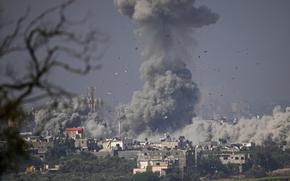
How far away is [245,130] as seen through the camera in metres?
116

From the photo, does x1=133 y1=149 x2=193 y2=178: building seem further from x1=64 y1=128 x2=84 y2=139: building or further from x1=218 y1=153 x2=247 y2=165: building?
x1=64 y1=128 x2=84 y2=139: building

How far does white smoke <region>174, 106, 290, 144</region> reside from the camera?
108500 mm

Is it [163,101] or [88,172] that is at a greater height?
[163,101]

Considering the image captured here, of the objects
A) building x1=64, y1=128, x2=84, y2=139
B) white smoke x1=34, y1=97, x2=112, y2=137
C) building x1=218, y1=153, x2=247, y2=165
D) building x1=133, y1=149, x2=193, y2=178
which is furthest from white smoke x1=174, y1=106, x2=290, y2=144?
building x1=133, y1=149, x2=193, y2=178

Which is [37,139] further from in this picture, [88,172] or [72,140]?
[88,172]

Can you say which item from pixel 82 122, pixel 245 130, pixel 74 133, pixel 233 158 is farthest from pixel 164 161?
pixel 82 122

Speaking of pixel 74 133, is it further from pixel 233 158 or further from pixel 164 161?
pixel 233 158

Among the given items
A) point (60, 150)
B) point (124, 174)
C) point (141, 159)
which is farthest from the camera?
point (60, 150)

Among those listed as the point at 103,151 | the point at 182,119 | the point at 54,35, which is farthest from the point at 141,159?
the point at 54,35

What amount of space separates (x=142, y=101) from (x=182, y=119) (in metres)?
9.02

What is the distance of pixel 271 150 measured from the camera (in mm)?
97312

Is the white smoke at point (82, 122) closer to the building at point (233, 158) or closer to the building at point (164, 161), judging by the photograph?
the building at point (164, 161)

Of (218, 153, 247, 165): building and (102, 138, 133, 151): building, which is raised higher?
(102, 138, 133, 151): building

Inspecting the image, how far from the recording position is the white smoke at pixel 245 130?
10850 centimetres
